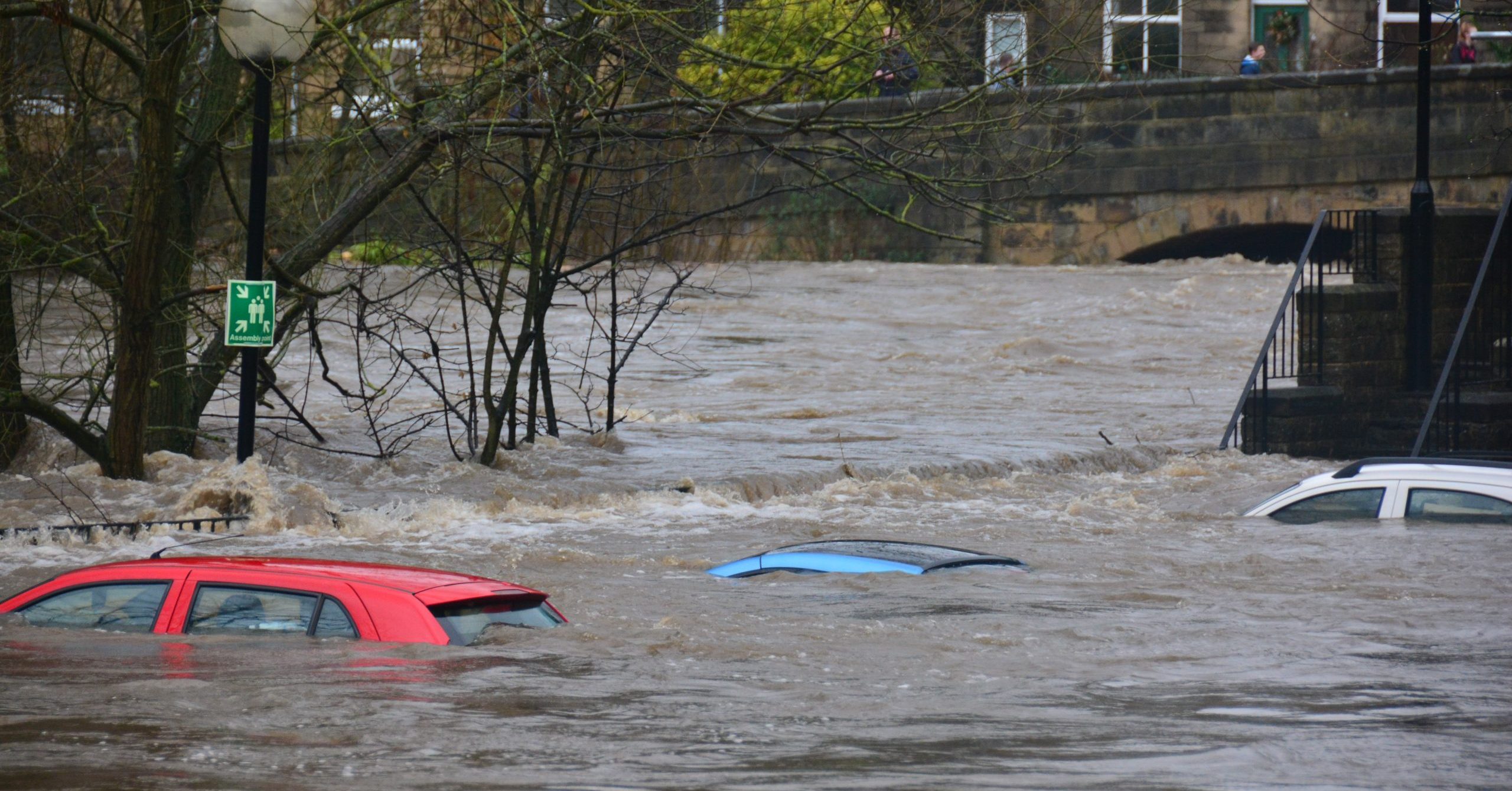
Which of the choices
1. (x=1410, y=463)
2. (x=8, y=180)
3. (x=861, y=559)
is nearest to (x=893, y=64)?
(x=1410, y=463)

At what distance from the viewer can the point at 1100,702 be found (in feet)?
23.8

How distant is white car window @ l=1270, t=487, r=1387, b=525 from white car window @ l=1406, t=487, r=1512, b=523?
199mm

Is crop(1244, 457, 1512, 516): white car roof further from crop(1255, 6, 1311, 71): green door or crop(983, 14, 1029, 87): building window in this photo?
crop(1255, 6, 1311, 71): green door

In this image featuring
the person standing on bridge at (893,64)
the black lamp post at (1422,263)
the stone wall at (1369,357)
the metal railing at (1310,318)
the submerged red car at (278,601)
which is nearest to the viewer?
the submerged red car at (278,601)

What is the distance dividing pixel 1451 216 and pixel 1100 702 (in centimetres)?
1314

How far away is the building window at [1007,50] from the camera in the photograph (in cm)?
1351

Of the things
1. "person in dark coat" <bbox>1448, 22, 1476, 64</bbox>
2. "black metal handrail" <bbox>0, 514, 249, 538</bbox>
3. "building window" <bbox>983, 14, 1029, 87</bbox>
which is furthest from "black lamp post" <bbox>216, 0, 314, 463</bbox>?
"person in dark coat" <bbox>1448, 22, 1476, 64</bbox>

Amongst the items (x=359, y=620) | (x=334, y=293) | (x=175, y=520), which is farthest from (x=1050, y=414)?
(x=359, y=620)

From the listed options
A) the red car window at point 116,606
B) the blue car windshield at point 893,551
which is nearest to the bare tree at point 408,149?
the blue car windshield at point 893,551

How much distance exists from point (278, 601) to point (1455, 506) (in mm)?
6951

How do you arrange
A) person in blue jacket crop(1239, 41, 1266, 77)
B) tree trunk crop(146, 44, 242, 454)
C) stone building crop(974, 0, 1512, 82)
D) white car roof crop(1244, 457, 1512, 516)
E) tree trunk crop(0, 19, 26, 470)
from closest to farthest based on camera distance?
white car roof crop(1244, 457, 1512, 516) < tree trunk crop(0, 19, 26, 470) < tree trunk crop(146, 44, 242, 454) < person in blue jacket crop(1239, 41, 1266, 77) < stone building crop(974, 0, 1512, 82)

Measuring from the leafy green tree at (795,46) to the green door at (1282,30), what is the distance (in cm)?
1935

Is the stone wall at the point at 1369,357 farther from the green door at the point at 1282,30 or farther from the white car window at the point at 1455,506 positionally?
the green door at the point at 1282,30

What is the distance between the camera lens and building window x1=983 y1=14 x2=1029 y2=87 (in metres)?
13.5
